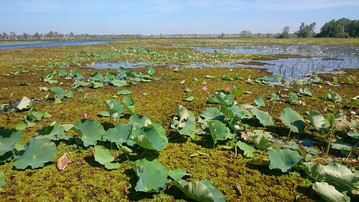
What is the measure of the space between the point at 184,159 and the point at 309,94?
389 centimetres

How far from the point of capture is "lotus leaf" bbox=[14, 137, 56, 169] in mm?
2049

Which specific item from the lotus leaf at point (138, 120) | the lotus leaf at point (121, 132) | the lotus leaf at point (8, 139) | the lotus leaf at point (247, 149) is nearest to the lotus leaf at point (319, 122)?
the lotus leaf at point (247, 149)

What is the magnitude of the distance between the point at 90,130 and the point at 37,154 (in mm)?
545

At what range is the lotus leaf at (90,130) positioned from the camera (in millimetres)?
2388

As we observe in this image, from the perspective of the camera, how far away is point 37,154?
2088 millimetres

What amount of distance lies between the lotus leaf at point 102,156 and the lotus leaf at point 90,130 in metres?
0.21

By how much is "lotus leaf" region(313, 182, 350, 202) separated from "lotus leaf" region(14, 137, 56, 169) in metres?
2.39

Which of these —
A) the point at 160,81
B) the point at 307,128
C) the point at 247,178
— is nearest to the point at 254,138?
the point at 247,178

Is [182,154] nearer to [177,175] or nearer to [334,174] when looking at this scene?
[177,175]

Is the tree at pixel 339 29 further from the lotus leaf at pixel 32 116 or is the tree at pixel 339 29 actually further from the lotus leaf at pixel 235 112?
the lotus leaf at pixel 32 116

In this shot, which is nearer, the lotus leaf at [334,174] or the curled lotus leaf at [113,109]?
the lotus leaf at [334,174]

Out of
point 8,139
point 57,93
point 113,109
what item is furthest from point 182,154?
point 57,93

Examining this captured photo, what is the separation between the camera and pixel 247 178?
207 cm

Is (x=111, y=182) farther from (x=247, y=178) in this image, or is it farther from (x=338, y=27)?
(x=338, y=27)
